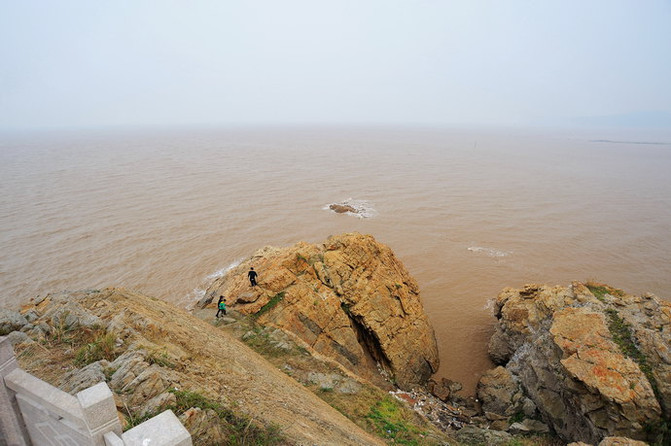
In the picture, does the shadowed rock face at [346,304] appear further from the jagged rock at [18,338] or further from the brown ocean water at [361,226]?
the jagged rock at [18,338]

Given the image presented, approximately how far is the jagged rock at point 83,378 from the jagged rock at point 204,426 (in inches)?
78.3

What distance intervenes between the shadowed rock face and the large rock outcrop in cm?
371

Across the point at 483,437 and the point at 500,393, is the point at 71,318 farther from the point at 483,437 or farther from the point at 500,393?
the point at 500,393

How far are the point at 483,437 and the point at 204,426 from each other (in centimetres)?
920

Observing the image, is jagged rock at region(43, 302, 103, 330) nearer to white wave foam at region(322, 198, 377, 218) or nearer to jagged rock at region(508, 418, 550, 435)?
jagged rock at region(508, 418, 550, 435)

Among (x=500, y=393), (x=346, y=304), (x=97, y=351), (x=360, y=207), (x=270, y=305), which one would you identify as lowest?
(x=500, y=393)

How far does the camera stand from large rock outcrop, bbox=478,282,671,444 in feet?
30.1

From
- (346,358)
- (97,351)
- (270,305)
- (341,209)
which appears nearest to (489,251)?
(341,209)

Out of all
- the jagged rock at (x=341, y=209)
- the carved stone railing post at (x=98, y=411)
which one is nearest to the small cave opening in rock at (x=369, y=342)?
the carved stone railing post at (x=98, y=411)

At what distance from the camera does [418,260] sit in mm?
26875

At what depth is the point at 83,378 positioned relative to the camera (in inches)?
243

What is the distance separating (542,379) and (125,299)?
14.9 meters

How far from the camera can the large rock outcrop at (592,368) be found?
9164mm

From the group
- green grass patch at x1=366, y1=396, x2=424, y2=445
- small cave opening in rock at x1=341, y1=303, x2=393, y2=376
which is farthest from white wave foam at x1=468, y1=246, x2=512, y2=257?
green grass patch at x1=366, y1=396, x2=424, y2=445
